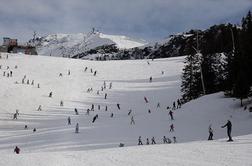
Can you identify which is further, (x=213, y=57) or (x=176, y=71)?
(x=176, y=71)

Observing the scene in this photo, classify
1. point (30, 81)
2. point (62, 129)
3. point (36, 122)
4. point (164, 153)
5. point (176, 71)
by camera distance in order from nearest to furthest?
point (164, 153) < point (62, 129) < point (36, 122) < point (30, 81) < point (176, 71)

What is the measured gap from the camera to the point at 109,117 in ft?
182

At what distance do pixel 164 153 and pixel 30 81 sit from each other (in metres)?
55.6

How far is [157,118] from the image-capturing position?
1901 inches

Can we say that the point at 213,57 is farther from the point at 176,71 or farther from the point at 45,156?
the point at 45,156

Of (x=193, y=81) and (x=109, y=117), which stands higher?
(x=193, y=81)

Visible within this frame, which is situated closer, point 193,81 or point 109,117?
point 109,117

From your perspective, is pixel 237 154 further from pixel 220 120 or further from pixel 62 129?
pixel 62 129

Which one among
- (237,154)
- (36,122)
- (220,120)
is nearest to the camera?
(237,154)

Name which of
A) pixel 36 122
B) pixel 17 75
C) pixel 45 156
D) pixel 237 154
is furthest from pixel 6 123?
pixel 237 154

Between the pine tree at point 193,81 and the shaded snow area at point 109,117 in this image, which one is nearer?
the shaded snow area at point 109,117

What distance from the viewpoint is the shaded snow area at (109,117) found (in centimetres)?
2503

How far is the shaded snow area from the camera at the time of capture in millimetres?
25031

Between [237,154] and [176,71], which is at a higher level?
[176,71]
